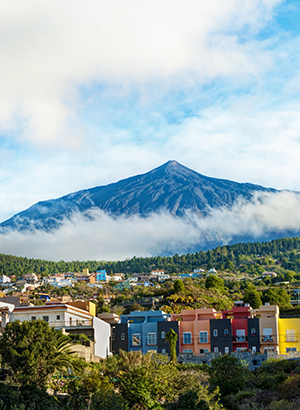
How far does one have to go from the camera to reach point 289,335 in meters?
57.1

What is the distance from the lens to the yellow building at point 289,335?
56.6 meters

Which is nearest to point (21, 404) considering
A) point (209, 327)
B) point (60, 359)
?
point (60, 359)

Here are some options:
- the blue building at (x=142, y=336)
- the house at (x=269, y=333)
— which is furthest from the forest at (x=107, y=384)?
the blue building at (x=142, y=336)

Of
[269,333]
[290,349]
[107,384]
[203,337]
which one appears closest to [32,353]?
[107,384]

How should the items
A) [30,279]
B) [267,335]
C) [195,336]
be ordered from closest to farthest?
[267,335], [195,336], [30,279]

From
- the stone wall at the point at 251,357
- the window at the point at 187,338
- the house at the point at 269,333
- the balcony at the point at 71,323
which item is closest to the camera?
the stone wall at the point at 251,357

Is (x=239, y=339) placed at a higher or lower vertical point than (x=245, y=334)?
lower

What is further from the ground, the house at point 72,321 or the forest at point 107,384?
the house at point 72,321

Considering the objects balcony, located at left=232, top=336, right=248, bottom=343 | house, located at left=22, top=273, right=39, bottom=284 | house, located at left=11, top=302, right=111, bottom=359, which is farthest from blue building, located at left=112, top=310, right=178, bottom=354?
house, located at left=22, top=273, right=39, bottom=284

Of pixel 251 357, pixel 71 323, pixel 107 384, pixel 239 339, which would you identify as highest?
pixel 71 323

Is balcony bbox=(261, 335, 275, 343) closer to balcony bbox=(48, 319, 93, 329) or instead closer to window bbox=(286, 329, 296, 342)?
window bbox=(286, 329, 296, 342)

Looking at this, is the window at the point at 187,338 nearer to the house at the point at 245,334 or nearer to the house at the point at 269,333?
the house at the point at 245,334

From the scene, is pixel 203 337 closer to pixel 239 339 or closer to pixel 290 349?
pixel 239 339

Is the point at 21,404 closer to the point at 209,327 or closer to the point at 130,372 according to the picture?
the point at 130,372
